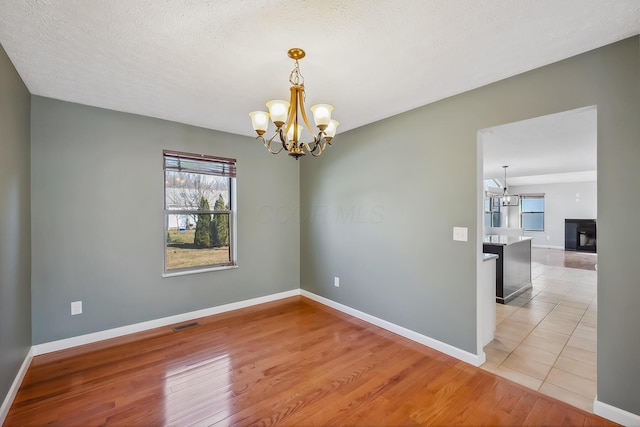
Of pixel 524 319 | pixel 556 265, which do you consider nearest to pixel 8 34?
pixel 524 319

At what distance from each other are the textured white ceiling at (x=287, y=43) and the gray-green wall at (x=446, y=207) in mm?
209

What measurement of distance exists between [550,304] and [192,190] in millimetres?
5334

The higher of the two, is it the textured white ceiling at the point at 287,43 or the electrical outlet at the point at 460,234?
the textured white ceiling at the point at 287,43

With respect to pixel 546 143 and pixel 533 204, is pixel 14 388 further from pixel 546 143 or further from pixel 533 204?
pixel 533 204

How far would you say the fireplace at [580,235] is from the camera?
9.38m

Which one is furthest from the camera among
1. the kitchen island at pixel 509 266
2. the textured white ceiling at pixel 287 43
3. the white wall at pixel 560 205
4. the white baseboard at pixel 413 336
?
the white wall at pixel 560 205

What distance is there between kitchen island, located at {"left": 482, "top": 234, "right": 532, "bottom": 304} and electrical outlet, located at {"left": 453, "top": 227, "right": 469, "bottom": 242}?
1.93 meters

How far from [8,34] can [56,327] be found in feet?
8.24

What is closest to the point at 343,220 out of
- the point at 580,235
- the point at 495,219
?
the point at 495,219

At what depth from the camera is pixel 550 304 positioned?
415cm

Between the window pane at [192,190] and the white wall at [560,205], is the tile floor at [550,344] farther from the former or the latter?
the white wall at [560,205]

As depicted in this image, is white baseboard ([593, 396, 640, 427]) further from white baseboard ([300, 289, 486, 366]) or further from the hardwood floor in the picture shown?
white baseboard ([300, 289, 486, 366])

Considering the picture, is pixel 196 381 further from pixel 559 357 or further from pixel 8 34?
pixel 559 357

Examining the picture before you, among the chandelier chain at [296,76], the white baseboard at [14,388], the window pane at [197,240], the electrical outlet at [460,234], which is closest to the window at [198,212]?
the window pane at [197,240]
